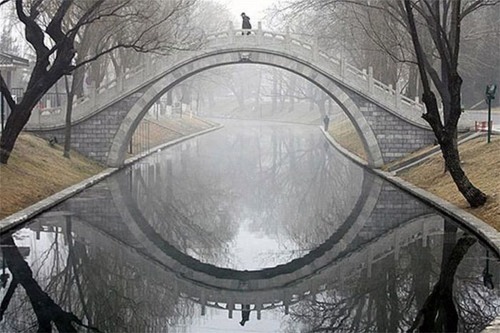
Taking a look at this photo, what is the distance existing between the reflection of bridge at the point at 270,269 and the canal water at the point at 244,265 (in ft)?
0.13

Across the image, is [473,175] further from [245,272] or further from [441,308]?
[441,308]

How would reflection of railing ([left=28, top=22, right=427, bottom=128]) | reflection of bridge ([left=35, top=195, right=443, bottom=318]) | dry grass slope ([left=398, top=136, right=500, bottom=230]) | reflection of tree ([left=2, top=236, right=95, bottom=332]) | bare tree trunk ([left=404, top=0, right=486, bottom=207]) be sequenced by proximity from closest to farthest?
reflection of tree ([left=2, top=236, right=95, bottom=332]) → reflection of bridge ([left=35, top=195, right=443, bottom=318]) → dry grass slope ([left=398, top=136, right=500, bottom=230]) → bare tree trunk ([left=404, top=0, right=486, bottom=207]) → reflection of railing ([left=28, top=22, right=427, bottom=128])

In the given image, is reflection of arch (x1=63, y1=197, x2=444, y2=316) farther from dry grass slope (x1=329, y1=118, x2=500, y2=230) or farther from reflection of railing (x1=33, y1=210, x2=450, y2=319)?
dry grass slope (x1=329, y1=118, x2=500, y2=230)

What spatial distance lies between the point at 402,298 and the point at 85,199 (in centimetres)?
1332

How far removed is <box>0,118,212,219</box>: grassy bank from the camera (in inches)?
766

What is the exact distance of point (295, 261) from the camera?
583 inches

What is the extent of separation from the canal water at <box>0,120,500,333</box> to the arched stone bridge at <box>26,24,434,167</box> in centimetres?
698

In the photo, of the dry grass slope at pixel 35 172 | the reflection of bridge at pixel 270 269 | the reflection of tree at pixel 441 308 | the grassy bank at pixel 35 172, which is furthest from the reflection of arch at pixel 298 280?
the grassy bank at pixel 35 172

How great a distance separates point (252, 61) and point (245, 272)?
19836mm

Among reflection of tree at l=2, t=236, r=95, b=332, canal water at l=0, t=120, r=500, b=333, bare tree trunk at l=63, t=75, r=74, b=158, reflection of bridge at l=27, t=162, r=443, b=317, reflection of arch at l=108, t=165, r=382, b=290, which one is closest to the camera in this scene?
reflection of tree at l=2, t=236, r=95, b=332

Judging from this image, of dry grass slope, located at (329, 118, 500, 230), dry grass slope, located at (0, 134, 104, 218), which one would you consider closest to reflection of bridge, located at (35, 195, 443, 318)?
dry grass slope, located at (329, 118, 500, 230)

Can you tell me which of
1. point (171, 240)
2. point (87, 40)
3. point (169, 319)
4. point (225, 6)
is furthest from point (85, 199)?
point (225, 6)

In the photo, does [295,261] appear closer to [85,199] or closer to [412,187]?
[85,199]

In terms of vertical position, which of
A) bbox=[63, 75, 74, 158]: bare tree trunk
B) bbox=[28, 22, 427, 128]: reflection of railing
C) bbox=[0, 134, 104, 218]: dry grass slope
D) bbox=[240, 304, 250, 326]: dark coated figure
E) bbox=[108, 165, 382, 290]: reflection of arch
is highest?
bbox=[28, 22, 427, 128]: reflection of railing
